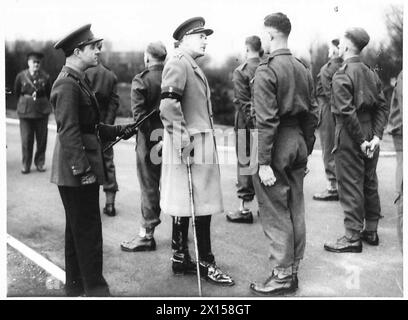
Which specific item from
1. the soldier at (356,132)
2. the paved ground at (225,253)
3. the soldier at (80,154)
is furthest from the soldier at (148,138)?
the soldier at (356,132)

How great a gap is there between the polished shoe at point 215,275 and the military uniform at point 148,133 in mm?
958

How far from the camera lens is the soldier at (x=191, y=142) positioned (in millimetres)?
4289

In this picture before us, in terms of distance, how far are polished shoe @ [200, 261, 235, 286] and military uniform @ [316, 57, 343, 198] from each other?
122 inches

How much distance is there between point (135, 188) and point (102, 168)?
156 inches

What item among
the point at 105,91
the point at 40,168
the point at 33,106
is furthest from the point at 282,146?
the point at 33,106

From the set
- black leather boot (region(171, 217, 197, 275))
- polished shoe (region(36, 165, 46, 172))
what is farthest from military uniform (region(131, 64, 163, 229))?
polished shoe (region(36, 165, 46, 172))

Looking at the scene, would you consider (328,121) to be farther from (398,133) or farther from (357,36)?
(398,133)

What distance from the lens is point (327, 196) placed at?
705cm

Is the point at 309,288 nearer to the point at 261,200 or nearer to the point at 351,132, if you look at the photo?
the point at 261,200

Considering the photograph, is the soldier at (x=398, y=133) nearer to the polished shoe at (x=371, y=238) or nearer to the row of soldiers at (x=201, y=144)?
the row of soldiers at (x=201, y=144)

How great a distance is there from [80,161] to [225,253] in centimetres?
201

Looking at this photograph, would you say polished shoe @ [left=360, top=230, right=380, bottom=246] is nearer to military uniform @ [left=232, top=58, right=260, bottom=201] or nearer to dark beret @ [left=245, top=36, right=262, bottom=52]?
military uniform @ [left=232, top=58, right=260, bottom=201]

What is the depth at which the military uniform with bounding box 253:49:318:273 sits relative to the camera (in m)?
4.08
